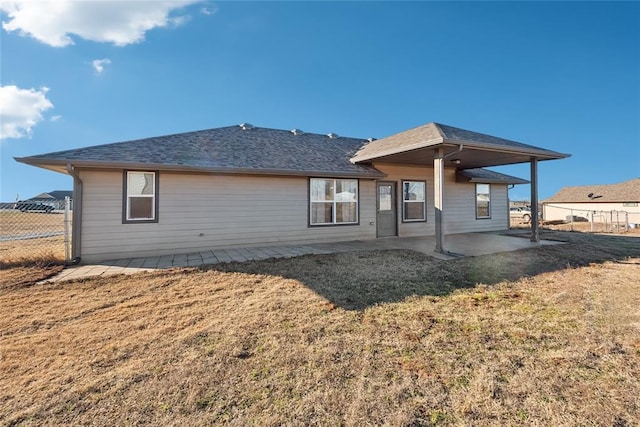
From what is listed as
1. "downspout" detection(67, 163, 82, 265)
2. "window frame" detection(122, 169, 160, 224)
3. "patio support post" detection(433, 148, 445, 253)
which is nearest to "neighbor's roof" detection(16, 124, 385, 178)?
"window frame" detection(122, 169, 160, 224)

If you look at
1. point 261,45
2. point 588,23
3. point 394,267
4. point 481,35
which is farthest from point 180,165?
point 588,23

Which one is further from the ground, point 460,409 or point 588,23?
point 588,23

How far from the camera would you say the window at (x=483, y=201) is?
42.1ft

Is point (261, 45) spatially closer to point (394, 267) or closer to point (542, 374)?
point (394, 267)

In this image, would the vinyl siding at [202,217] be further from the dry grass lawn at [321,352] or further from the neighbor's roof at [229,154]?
the dry grass lawn at [321,352]

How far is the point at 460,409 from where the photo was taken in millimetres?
1990

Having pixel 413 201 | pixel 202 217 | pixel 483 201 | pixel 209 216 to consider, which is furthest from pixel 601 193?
pixel 202 217

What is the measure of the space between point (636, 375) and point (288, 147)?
9.78 m

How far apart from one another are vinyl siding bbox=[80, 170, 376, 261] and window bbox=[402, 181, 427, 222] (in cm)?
251

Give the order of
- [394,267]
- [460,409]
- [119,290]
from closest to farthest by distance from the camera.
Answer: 1. [460,409]
2. [119,290]
3. [394,267]

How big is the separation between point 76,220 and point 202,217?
2.77 meters

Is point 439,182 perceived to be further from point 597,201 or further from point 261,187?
point 597,201

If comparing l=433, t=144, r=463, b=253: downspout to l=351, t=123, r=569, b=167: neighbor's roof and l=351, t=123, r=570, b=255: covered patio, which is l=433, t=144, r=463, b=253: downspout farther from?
l=351, t=123, r=569, b=167: neighbor's roof

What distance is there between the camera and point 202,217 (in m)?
8.00
